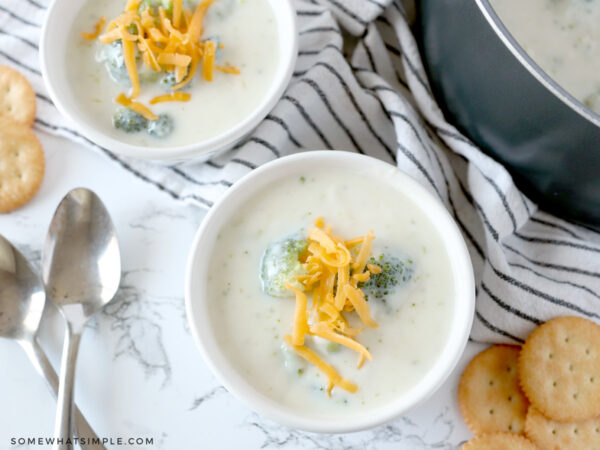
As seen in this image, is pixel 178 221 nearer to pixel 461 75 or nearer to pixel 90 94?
pixel 90 94

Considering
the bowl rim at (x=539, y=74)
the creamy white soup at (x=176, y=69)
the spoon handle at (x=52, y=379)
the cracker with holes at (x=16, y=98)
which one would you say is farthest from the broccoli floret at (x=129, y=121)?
the bowl rim at (x=539, y=74)

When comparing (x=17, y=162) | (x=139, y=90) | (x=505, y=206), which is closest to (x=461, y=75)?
(x=505, y=206)

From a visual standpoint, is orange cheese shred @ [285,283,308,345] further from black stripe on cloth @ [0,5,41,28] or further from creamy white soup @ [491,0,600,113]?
black stripe on cloth @ [0,5,41,28]

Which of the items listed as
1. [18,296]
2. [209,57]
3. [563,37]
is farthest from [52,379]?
[563,37]

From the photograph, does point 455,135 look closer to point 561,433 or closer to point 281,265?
point 281,265

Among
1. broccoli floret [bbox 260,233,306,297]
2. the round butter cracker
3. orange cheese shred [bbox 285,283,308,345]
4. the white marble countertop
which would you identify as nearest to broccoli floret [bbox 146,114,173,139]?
the white marble countertop
